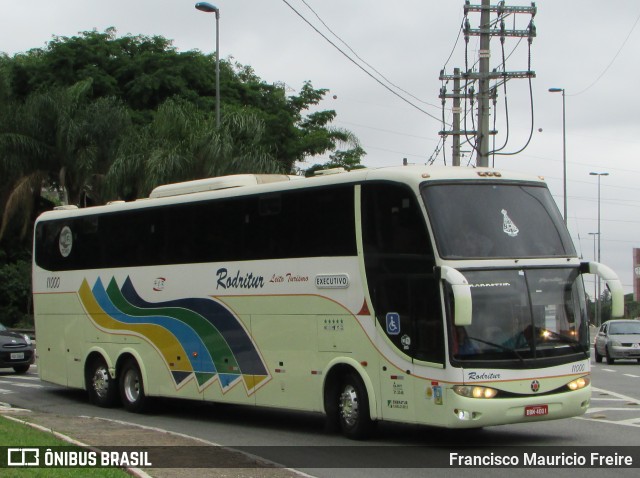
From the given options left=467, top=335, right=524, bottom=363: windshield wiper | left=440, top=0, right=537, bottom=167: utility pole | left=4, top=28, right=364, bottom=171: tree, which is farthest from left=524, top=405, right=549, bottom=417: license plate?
left=4, top=28, right=364, bottom=171: tree

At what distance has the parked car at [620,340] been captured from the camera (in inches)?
1296

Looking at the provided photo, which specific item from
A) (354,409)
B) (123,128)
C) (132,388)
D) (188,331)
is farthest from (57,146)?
(354,409)

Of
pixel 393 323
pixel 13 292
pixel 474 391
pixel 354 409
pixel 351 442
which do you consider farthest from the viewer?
pixel 13 292

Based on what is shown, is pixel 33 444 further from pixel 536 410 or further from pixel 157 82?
pixel 157 82

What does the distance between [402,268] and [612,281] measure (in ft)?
8.99

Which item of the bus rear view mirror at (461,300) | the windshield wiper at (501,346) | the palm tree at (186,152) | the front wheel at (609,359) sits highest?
the palm tree at (186,152)

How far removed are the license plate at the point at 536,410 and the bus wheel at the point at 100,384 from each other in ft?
30.7

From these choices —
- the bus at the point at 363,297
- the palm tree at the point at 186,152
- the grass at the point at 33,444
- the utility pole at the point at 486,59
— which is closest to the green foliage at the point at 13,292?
the palm tree at the point at 186,152

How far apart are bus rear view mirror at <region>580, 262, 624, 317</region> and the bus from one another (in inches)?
1.0

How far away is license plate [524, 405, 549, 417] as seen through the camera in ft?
42.6

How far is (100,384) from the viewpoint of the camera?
20.1 meters

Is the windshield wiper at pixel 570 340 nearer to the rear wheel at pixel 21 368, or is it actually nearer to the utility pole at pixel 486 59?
the utility pole at pixel 486 59

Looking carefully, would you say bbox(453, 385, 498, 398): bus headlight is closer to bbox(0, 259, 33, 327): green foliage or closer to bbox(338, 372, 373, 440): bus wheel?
bbox(338, 372, 373, 440): bus wheel

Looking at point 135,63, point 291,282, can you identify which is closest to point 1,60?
point 135,63
